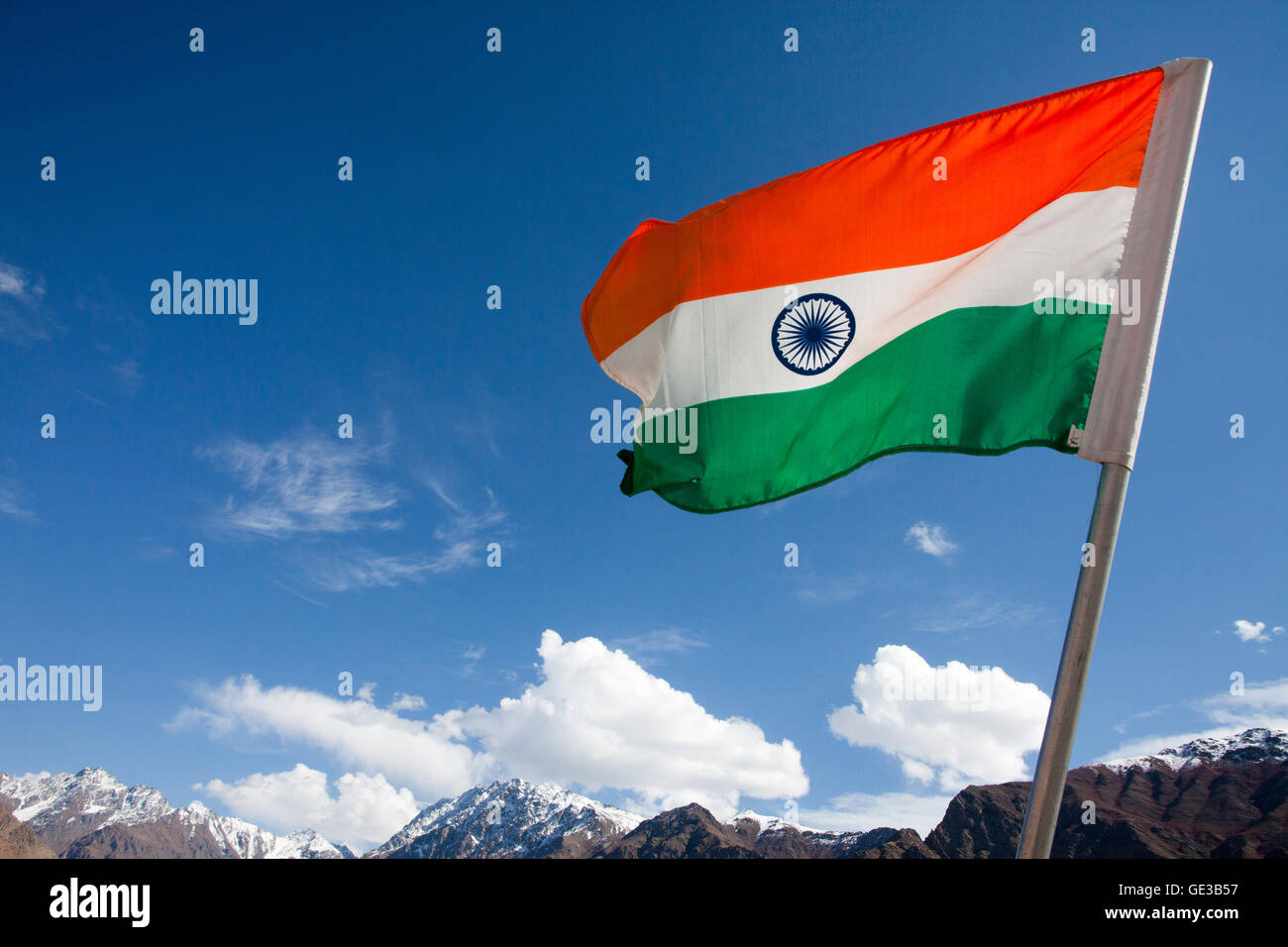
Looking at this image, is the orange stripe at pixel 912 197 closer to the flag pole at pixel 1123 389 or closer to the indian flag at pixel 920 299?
the indian flag at pixel 920 299

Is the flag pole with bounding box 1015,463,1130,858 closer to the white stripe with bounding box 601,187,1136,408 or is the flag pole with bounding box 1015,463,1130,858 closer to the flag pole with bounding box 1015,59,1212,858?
the flag pole with bounding box 1015,59,1212,858

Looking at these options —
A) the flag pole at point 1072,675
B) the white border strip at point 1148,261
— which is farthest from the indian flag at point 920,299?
the flag pole at point 1072,675

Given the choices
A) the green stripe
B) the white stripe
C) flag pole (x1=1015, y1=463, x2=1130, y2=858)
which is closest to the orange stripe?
the white stripe

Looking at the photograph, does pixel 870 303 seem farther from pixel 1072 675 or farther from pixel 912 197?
pixel 1072 675
